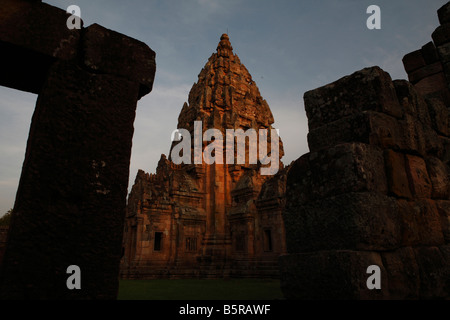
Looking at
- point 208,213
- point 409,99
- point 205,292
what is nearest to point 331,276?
point 409,99

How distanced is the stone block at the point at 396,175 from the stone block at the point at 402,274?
0.60 meters

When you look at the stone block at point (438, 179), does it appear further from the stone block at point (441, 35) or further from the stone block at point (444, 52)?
the stone block at point (441, 35)

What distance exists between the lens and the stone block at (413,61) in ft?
18.7

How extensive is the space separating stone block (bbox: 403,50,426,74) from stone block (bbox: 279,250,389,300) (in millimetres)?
4728

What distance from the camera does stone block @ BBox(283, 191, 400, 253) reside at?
2.70 metres

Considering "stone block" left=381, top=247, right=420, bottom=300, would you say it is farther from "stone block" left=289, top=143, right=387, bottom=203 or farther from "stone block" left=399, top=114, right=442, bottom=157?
"stone block" left=399, top=114, right=442, bottom=157

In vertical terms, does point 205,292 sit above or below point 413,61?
below

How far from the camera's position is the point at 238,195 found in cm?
1664

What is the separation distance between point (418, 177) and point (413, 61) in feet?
11.9

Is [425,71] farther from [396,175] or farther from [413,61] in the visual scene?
[396,175]

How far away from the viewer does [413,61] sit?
19.1ft

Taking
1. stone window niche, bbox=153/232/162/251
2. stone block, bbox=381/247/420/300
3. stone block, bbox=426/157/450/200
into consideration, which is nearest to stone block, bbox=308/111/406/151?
stone block, bbox=426/157/450/200
